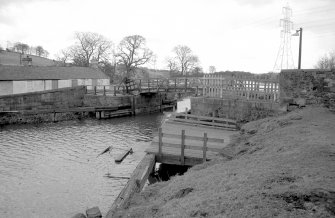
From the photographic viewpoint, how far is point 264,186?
18.3 feet

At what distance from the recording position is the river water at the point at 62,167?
10.7 meters

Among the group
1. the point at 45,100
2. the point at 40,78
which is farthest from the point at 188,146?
the point at 40,78

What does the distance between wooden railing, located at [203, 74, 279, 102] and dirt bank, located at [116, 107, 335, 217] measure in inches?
280

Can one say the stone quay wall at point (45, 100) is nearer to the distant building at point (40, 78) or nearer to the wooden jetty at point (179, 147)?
the distant building at point (40, 78)

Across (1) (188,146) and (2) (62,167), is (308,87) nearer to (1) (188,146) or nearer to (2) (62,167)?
(1) (188,146)

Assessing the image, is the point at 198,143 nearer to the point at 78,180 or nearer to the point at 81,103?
the point at 78,180

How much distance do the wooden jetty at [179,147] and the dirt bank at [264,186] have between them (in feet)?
3.13

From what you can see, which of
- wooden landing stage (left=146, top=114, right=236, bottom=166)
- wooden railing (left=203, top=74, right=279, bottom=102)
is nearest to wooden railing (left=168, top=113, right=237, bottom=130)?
wooden landing stage (left=146, top=114, right=236, bottom=166)

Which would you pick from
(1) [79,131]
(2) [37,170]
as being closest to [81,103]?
(1) [79,131]

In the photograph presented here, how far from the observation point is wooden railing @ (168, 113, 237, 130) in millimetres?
17038

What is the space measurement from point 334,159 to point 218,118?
10.7 metres

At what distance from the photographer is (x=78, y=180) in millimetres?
13031

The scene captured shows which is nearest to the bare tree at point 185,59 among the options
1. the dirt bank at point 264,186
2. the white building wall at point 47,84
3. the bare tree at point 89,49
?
the bare tree at point 89,49

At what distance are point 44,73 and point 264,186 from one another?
38592mm
